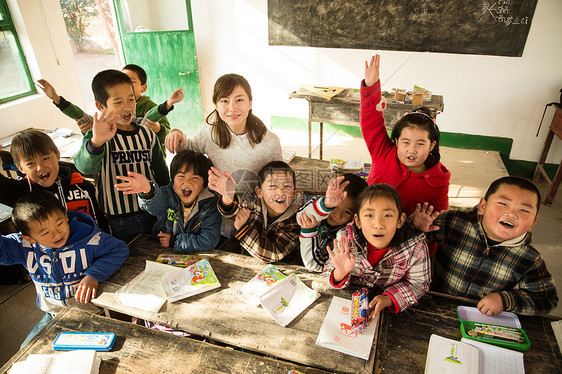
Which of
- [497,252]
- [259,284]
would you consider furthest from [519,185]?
[259,284]

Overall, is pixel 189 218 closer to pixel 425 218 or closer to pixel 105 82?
pixel 105 82

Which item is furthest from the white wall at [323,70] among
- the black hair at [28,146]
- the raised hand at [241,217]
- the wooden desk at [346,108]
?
the raised hand at [241,217]

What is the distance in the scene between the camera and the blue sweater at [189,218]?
1.83 meters

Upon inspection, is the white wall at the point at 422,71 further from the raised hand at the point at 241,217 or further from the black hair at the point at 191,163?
the raised hand at the point at 241,217

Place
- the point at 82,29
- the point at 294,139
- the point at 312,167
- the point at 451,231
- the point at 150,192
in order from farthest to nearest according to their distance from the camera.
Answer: the point at 82,29, the point at 294,139, the point at 312,167, the point at 150,192, the point at 451,231

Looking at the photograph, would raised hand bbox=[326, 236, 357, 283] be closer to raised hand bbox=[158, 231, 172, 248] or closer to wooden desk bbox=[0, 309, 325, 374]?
wooden desk bbox=[0, 309, 325, 374]

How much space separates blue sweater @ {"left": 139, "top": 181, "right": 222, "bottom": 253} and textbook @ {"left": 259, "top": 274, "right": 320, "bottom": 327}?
1.61 ft

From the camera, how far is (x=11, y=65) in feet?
13.0

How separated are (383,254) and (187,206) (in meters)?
1.09

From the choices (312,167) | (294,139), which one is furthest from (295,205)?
(294,139)

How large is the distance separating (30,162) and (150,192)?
0.72 m

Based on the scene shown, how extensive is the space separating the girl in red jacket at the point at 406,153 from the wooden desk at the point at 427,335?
57 cm

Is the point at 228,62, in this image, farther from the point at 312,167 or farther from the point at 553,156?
the point at 553,156

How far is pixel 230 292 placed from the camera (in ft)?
5.07
